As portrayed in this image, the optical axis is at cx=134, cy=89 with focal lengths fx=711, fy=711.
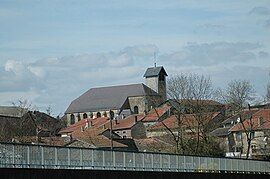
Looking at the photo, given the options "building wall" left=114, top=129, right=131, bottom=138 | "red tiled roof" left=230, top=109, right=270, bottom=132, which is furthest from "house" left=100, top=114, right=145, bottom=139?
"red tiled roof" left=230, top=109, right=270, bottom=132

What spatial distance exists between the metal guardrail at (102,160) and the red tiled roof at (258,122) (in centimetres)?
5555

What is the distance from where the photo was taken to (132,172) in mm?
45000

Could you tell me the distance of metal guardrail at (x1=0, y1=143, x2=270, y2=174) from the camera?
116 feet

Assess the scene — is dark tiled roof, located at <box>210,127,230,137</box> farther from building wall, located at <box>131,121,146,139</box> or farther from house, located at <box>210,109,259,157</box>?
building wall, located at <box>131,121,146,139</box>

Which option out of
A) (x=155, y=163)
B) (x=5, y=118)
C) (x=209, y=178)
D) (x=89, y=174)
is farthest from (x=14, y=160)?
(x=5, y=118)

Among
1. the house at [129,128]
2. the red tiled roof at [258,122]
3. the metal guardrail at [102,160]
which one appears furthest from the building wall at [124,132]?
the metal guardrail at [102,160]

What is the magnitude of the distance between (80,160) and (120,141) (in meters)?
86.9

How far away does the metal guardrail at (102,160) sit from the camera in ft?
116

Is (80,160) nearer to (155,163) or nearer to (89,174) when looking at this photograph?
(89,174)

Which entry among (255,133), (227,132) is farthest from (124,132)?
(255,133)

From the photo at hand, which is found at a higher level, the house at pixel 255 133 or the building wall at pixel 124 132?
the building wall at pixel 124 132

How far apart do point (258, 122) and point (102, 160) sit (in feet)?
280

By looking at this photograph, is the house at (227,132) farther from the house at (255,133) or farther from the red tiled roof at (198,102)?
the red tiled roof at (198,102)

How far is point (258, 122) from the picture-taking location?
413 feet
